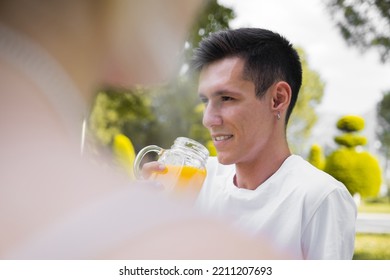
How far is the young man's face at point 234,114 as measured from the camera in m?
0.83

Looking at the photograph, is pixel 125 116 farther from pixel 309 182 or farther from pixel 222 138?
pixel 309 182

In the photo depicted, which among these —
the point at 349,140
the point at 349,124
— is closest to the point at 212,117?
the point at 349,124

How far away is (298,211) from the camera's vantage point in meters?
0.75

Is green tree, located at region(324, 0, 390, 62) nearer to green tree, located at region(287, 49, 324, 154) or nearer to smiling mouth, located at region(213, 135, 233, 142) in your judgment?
green tree, located at region(287, 49, 324, 154)

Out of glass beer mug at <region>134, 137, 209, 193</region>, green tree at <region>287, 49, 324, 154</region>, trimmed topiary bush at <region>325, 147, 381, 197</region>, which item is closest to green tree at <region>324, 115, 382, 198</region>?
trimmed topiary bush at <region>325, 147, 381, 197</region>

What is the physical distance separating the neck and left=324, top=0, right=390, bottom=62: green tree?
0.81 m

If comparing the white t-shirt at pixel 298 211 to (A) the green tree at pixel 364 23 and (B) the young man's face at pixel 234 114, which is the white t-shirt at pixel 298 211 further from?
(A) the green tree at pixel 364 23

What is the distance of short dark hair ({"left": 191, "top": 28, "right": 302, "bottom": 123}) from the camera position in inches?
31.5

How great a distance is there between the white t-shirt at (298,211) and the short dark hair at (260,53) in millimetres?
141

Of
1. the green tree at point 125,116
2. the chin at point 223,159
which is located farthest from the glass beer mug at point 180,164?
the green tree at point 125,116

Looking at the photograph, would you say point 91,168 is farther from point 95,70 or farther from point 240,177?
point 240,177

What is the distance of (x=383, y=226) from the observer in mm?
1933

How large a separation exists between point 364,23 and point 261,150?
0.94 meters

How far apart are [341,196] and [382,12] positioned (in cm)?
99
